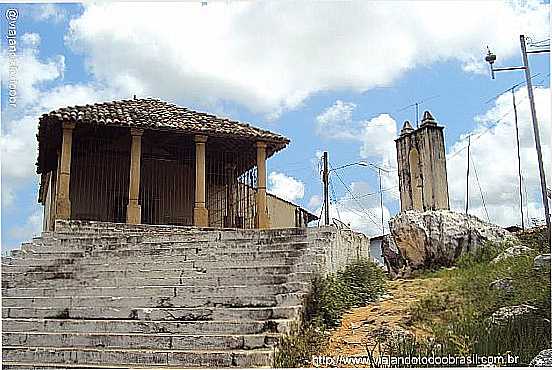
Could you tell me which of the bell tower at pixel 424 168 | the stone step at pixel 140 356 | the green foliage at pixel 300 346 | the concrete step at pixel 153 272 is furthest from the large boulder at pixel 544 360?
the bell tower at pixel 424 168

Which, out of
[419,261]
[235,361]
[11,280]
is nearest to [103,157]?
[11,280]

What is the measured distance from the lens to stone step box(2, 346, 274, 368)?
22.1ft

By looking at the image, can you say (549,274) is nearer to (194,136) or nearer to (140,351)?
(140,351)

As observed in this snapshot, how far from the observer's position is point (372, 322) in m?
8.01

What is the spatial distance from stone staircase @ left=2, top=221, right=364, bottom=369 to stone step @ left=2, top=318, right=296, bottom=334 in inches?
0.5

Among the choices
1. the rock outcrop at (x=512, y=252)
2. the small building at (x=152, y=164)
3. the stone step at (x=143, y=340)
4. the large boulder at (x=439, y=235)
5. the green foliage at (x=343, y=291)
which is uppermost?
the small building at (x=152, y=164)

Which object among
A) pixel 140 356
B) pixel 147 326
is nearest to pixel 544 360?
pixel 140 356

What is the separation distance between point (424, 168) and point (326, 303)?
6.17m

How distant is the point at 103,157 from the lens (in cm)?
1777

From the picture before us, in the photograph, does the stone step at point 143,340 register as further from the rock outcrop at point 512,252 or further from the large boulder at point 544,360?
the rock outcrop at point 512,252

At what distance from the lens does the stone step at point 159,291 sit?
8.41 metres

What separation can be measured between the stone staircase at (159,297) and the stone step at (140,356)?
1 centimetres

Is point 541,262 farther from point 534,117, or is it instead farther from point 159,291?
point 159,291

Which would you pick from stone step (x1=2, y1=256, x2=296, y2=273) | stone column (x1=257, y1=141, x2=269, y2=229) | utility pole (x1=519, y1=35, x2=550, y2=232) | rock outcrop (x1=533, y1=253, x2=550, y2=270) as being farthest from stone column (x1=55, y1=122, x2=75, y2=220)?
rock outcrop (x1=533, y1=253, x2=550, y2=270)
